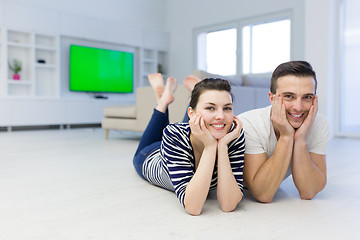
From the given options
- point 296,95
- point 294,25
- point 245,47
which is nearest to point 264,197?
point 296,95

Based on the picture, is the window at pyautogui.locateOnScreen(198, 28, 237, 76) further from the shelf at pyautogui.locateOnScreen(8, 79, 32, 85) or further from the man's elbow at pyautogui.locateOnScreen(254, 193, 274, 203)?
the man's elbow at pyautogui.locateOnScreen(254, 193, 274, 203)

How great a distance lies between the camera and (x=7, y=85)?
18.7ft

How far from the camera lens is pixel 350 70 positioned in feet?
14.9

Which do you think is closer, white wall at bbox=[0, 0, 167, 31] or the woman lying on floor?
the woman lying on floor

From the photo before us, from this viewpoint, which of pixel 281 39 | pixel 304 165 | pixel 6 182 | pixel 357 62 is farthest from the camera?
pixel 281 39

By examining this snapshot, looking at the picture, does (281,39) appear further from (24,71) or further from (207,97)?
(207,97)

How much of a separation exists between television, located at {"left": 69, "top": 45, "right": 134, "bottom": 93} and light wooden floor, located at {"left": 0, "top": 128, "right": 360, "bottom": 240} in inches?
184

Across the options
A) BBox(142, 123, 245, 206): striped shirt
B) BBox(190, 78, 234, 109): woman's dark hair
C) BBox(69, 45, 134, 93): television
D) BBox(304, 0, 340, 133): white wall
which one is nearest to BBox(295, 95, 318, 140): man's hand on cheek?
BBox(142, 123, 245, 206): striped shirt

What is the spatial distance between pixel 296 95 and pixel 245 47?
585cm

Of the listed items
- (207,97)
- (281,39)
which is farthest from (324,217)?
(281,39)

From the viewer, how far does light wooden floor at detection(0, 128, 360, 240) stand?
110cm

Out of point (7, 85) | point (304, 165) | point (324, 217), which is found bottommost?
point (324, 217)

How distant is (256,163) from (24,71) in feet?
18.8

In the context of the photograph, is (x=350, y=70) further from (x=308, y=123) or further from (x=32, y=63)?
(x=32, y=63)
